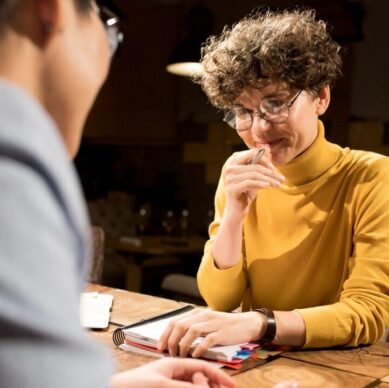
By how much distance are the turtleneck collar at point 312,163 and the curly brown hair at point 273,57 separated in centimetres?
16

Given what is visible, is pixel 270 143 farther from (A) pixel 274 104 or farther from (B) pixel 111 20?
(B) pixel 111 20

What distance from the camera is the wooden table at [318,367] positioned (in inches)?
38.8

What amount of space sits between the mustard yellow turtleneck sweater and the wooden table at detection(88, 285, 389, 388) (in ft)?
0.69

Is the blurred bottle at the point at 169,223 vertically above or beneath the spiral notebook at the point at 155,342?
beneath

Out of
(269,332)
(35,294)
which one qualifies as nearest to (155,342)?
(269,332)

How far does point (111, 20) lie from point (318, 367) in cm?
81

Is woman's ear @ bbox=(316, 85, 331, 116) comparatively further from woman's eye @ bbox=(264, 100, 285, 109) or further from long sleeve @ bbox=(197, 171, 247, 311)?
long sleeve @ bbox=(197, 171, 247, 311)

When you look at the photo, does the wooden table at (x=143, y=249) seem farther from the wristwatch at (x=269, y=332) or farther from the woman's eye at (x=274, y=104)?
the wristwatch at (x=269, y=332)

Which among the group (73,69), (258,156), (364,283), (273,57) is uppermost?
(273,57)

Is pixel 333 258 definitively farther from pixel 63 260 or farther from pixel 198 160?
pixel 198 160

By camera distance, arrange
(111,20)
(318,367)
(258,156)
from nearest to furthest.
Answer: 1. (111,20)
2. (318,367)
3. (258,156)

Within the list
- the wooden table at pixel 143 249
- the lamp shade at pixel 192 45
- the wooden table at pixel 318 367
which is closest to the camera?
the wooden table at pixel 318 367

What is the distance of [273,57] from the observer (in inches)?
55.4

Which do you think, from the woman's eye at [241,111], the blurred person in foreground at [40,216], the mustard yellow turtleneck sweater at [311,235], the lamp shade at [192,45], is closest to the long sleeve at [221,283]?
the mustard yellow turtleneck sweater at [311,235]
